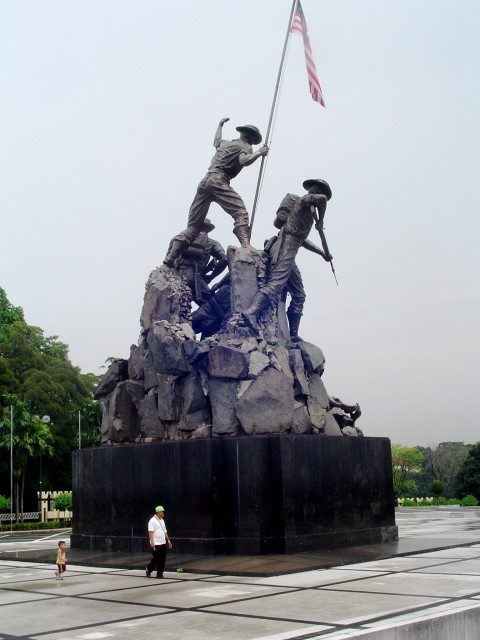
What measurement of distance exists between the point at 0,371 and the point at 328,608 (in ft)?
109

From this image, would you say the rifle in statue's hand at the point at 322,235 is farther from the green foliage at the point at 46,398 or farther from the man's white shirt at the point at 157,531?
the green foliage at the point at 46,398

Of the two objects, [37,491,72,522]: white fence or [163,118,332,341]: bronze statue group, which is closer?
[163,118,332,341]: bronze statue group

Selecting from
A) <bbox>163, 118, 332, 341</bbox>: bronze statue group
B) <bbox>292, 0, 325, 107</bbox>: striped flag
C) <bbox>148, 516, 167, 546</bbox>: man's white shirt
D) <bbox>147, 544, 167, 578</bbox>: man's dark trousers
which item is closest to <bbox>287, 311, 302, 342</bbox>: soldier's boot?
<bbox>163, 118, 332, 341</bbox>: bronze statue group

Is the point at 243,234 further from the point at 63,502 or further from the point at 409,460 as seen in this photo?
the point at 409,460

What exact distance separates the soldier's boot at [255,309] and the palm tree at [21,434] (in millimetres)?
22479

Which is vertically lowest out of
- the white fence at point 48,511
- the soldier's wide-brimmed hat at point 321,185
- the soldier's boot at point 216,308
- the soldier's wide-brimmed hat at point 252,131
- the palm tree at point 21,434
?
the white fence at point 48,511

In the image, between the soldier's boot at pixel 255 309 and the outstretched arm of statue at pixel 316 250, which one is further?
the outstretched arm of statue at pixel 316 250

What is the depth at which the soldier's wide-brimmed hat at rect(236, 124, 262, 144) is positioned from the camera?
50.4ft

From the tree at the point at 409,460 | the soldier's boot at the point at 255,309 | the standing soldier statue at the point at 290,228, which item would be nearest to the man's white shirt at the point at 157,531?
the soldier's boot at the point at 255,309

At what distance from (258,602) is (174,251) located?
869cm

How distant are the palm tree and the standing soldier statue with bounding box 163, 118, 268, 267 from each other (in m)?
21.4

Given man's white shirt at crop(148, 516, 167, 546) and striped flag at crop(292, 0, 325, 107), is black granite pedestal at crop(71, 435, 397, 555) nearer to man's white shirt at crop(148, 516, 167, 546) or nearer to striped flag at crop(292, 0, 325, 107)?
man's white shirt at crop(148, 516, 167, 546)

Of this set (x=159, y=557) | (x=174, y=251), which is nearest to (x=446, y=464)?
(x=174, y=251)

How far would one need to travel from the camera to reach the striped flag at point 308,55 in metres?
16.6
